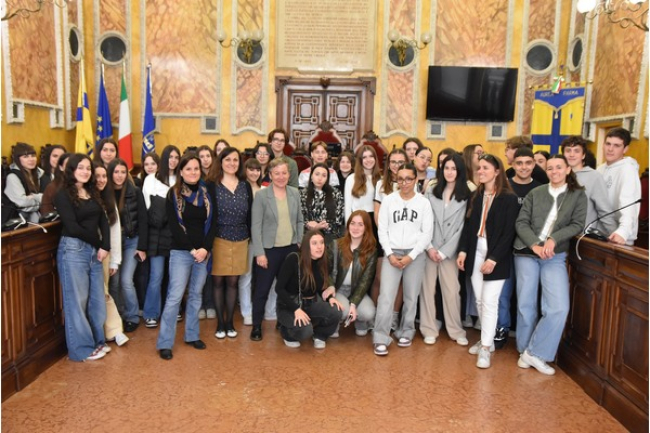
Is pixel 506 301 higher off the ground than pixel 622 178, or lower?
→ lower

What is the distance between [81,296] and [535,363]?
3322 millimetres

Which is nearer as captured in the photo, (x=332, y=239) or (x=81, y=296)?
(x=81, y=296)

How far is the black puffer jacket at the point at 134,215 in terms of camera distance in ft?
13.7

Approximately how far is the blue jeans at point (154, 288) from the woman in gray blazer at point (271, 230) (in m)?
0.83

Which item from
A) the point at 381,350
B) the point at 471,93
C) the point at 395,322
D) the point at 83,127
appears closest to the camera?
the point at 381,350

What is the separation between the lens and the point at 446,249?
160 inches

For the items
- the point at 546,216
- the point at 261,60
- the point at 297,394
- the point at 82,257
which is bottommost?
the point at 297,394

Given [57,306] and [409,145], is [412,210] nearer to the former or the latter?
[409,145]

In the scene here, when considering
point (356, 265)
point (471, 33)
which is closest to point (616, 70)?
point (471, 33)

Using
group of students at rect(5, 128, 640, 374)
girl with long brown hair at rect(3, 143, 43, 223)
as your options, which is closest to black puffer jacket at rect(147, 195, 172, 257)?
group of students at rect(5, 128, 640, 374)

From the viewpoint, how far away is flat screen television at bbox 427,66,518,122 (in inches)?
345

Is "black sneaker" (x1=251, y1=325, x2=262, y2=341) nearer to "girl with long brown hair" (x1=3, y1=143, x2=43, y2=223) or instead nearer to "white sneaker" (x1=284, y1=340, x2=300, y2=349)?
"white sneaker" (x1=284, y1=340, x2=300, y2=349)

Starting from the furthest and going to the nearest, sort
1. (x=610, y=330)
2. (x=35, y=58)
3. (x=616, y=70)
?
(x=616, y=70)
(x=35, y=58)
(x=610, y=330)

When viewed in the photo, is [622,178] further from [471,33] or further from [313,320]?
[471,33]
